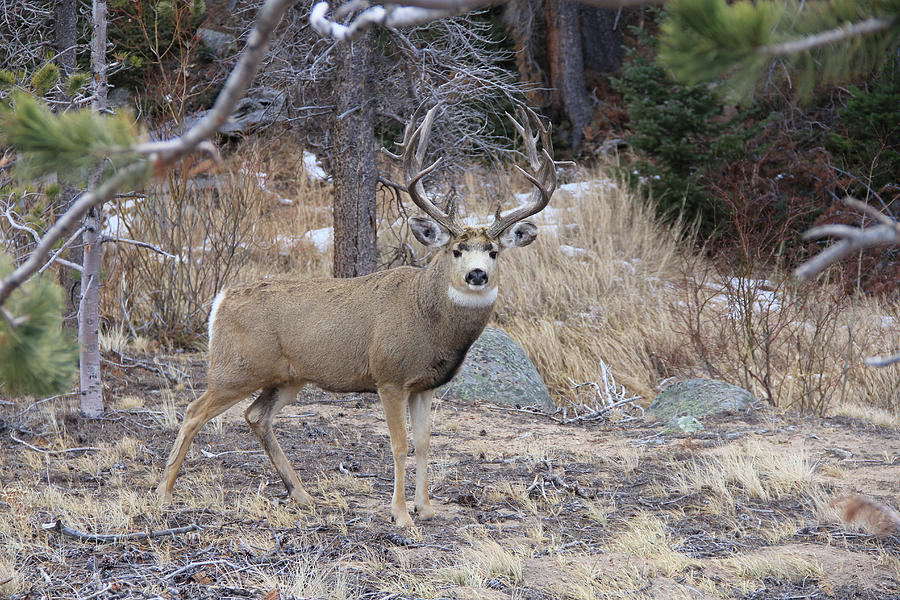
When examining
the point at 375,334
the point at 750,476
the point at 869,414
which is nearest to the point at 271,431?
the point at 375,334

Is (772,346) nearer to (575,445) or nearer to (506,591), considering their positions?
(575,445)

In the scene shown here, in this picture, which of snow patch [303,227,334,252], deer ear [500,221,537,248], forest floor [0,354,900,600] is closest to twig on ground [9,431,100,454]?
forest floor [0,354,900,600]

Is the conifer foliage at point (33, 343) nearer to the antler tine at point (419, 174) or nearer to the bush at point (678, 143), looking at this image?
the antler tine at point (419, 174)

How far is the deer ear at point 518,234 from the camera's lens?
21.7 feet

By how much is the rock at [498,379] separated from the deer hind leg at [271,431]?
364cm

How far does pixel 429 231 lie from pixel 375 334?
0.84 m

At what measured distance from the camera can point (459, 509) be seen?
21.4 feet

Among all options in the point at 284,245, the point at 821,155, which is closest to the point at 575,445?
the point at 284,245

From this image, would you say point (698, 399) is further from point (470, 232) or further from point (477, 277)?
point (477, 277)

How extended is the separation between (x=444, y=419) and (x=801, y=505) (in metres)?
3.89

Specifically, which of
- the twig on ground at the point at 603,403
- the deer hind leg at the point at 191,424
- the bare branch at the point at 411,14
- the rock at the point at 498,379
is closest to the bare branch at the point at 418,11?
the bare branch at the point at 411,14

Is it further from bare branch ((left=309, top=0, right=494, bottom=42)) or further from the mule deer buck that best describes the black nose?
bare branch ((left=309, top=0, right=494, bottom=42))

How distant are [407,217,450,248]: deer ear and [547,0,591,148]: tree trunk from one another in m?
13.7

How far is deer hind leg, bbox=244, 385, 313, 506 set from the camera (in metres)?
A: 6.55
